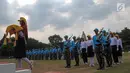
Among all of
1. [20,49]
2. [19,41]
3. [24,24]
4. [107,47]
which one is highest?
[24,24]

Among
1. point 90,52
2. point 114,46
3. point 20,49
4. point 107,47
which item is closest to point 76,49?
point 90,52

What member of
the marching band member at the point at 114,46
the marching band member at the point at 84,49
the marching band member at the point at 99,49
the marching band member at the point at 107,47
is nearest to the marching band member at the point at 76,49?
the marching band member at the point at 84,49

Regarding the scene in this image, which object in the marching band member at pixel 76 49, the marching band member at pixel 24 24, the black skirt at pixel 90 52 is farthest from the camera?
the marching band member at pixel 76 49

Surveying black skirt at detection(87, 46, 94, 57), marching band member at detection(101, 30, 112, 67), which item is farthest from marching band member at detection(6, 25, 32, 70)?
black skirt at detection(87, 46, 94, 57)

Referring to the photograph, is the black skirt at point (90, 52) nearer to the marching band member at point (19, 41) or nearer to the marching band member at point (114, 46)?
the marching band member at point (114, 46)

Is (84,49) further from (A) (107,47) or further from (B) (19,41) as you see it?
(B) (19,41)

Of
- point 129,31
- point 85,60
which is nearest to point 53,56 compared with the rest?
point 85,60

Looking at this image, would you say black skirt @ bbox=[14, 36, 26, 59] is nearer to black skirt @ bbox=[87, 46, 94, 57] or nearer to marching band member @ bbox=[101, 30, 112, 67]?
marching band member @ bbox=[101, 30, 112, 67]

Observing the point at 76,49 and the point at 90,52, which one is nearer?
the point at 90,52

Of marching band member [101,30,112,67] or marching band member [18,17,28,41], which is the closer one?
marching band member [18,17,28,41]

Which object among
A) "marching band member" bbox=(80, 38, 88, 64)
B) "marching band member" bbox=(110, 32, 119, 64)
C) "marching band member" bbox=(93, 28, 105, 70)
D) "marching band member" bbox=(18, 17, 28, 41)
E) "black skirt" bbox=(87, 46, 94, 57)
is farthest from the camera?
"marching band member" bbox=(80, 38, 88, 64)

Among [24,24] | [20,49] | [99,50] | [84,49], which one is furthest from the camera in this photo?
[84,49]

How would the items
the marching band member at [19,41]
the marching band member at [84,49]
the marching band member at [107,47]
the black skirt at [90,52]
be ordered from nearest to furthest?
the marching band member at [19,41] → the marching band member at [107,47] → the black skirt at [90,52] → the marching band member at [84,49]

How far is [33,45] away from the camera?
90375 mm
